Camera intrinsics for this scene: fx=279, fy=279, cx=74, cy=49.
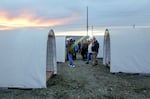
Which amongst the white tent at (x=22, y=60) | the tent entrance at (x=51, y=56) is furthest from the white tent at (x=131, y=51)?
the white tent at (x=22, y=60)

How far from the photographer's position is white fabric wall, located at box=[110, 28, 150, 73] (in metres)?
14.1

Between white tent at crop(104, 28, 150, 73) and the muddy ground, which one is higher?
white tent at crop(104, 28, 150, 73)

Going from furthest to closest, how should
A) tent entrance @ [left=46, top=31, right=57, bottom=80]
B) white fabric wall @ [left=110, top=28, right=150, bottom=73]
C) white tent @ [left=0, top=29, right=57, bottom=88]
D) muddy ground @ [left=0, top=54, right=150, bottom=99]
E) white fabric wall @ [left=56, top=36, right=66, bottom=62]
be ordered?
1. white fabric wall @ [left=56, top=36, right=66, bottom=62]
2. white fabric wall @ [left=110, top=28, right=150, bottom=73]
3. tent entrance @ [left=46, top=31, right=57, bottom=80]
4. white tent @ [left=0, top=29, right=57, bottom=88]
5. muddy ground @ [left=0, top=54, right=150, bottom=99]

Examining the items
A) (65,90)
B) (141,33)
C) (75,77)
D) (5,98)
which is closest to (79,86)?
(65,90)

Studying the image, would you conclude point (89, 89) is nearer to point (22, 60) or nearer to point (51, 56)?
point (22, 60)

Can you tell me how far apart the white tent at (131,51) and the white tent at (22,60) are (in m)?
4.69

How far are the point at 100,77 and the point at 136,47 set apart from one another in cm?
279

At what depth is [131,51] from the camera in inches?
565

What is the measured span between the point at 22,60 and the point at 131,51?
6207 millimetres

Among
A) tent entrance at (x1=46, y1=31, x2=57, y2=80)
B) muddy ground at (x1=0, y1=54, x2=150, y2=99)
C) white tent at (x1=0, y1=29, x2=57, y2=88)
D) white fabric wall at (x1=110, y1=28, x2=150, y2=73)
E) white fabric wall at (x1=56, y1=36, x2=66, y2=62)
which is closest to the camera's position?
muddy ground at (x1=0, y1=54, x2=150, y2=99)

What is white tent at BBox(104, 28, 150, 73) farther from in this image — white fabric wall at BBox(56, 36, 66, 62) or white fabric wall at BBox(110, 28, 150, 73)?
white fabric wall at BBox(56, 36, 66, 62)

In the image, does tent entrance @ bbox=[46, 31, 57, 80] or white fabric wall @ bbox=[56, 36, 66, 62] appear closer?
tent entrance @ bbox=[46, 31, 57, 80]

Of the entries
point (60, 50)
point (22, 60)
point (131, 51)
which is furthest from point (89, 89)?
point (60, 50)

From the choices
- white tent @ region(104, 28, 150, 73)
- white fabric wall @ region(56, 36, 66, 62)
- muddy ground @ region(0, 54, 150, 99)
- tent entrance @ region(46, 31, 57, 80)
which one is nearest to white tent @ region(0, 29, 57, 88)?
muddy ground @ region(0, 54, 150, 99)
